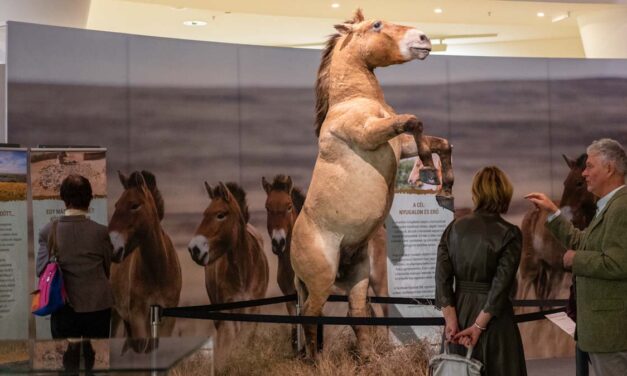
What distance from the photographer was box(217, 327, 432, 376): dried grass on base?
174 inches

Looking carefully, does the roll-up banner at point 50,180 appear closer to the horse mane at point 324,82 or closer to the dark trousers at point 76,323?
the dark trousers at point 76,323

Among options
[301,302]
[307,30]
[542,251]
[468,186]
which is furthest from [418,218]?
[307,30]

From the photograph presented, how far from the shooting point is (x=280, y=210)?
6793mm

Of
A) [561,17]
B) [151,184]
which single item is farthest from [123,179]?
[561,17]

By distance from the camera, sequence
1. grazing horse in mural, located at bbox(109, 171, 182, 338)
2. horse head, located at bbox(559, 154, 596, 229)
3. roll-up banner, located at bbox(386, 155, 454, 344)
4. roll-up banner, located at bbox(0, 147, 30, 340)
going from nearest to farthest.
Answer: roll-up banner, located at bbox(0, 147, 30, 340) → grazing horse in mural, located at bbox(109, 171, 182, 338) → roll-up banner, located at bbox(386, 155, 454, 344) → horse head, located at bbox(559, 154, 596, 229)

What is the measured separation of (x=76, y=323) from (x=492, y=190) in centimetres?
245

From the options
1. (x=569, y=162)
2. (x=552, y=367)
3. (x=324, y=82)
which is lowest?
(x=552, y=367)

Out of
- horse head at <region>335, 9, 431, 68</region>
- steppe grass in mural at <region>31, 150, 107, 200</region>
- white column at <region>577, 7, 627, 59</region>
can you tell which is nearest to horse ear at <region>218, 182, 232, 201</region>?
steppe grass in mural at <region>31, 150, 107, 200</region>

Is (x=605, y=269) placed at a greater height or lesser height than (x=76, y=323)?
greater

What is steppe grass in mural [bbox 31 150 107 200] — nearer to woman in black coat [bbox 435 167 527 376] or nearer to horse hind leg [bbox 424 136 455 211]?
horse hind leg [bbox 424 136 455 211]

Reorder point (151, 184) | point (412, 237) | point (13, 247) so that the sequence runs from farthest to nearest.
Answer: point (412, 237) < point (151, 184) < point (13, 247)

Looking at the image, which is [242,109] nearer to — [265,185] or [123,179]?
[265,185]

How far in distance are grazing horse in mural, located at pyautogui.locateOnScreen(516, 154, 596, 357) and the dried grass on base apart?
3050 millimetres

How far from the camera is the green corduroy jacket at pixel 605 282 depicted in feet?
10.9
